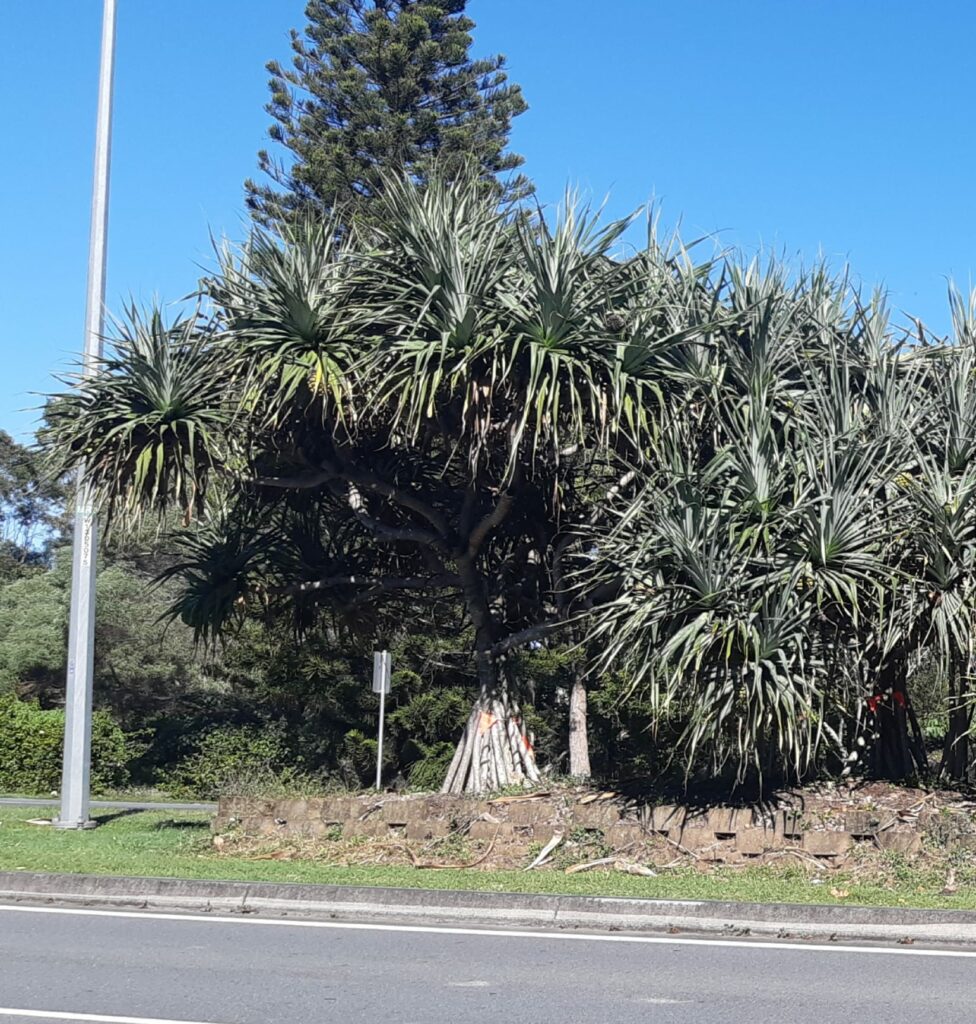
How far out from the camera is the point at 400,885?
10.8 meters

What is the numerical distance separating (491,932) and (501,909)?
67cm

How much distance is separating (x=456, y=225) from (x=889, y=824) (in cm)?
683

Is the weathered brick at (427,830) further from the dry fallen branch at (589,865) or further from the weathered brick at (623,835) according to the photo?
the weathered brick at (623,835)

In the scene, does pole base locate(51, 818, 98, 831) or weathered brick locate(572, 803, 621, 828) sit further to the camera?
pole base locate(51, 818, 98, 831)

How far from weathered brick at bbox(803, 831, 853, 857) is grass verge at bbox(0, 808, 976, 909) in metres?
0.25

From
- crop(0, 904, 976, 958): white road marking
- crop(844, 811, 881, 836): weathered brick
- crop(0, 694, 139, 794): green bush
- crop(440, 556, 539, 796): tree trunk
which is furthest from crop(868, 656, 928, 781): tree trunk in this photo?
crop(0, 694, 139, 794): green bush

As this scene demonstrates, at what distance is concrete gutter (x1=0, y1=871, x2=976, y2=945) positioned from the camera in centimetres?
947

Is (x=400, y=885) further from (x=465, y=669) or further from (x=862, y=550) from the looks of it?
(x=465, y=669)

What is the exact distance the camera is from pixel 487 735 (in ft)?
48.3

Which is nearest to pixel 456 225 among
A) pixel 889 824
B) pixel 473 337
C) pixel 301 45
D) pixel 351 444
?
pixel 473 337

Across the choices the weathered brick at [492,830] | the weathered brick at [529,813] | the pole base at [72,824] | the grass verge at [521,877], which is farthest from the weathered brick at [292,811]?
the pole base at [72,824]

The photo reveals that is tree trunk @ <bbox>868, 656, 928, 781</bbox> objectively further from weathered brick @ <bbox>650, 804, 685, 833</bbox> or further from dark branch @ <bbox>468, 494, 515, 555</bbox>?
dark branch @ <bbox>468, 494, 515, 555</bbox>

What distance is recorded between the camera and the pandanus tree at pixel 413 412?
12727 millimetres

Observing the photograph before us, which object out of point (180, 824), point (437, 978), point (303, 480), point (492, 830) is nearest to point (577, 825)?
point (492, 830)
